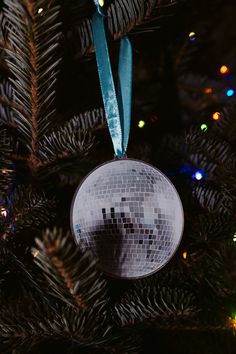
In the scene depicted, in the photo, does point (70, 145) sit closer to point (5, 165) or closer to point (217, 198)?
point (5, 165)

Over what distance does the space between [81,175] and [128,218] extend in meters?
0.26

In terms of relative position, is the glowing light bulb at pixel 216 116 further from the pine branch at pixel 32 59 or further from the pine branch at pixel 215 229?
the pine branch at pixel 32 59

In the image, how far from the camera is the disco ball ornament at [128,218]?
60 centimetres

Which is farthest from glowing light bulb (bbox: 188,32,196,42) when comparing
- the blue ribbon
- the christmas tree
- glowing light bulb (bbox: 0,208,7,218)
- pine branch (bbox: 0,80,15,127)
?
glowing light bulb (bbox: 0,208,7,218)

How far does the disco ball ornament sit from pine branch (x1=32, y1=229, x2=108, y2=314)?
0.07 metres

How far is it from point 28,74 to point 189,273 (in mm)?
361

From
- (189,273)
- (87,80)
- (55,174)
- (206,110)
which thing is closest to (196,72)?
(206,110)

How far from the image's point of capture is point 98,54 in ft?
2.21

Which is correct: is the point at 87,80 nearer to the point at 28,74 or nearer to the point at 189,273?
the point at 28,74

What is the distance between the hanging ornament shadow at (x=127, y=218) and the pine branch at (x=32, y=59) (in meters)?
0.12

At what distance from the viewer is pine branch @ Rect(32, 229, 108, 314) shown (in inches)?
16.6

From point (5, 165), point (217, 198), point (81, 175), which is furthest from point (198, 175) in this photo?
point (5, 165)

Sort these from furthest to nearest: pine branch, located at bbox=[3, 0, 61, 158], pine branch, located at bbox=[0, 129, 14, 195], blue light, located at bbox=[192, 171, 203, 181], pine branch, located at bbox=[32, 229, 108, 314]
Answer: blue light, located at bbox=[192, 171, 203, 181] < pine branch, located at bbox=[0, 129, 14, 195] < pine branch, located at bbox=[3, 0, 61, 158] < pine branch, located at bbox=[32, 229, 108, 314]

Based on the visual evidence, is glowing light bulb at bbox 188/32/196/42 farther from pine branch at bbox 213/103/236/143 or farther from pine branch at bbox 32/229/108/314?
pine branch at bbox 32/229/108/314
